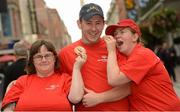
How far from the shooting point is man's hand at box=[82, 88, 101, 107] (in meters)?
3.63

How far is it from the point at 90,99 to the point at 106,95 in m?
0.13

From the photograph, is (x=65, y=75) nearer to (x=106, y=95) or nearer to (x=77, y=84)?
(x=77, y=84)

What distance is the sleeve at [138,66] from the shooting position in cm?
362

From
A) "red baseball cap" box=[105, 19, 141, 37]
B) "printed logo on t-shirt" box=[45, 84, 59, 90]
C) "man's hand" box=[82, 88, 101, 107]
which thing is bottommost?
"man's hand" box=[82, 88, 101, 107]

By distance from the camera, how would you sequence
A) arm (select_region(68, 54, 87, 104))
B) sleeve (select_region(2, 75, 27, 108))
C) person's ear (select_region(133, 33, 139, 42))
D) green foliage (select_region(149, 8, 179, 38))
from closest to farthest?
arm (select_region(68, 54, 87, 104)), sleeve (select_region(2, 75, 27, 108)), person's ear (select_region(133, 33, 139, 42)), green foliage (select_region(149, 8, 179, 38))

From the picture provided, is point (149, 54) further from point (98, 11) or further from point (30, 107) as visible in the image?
point (30, 107)

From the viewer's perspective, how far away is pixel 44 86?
3670mm

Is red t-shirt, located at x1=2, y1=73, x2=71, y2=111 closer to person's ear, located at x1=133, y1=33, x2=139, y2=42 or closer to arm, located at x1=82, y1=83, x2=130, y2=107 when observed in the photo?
arm, located at x1=82, y1=83, x2=130, y2=107

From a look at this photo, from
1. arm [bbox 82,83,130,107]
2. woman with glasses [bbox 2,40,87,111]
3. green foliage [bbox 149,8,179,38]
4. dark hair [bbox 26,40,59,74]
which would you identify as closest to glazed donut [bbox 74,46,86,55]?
woman with glasses [bbox 2,40,87,111]

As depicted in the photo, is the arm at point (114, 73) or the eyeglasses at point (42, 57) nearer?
the arm at point (114, 73)

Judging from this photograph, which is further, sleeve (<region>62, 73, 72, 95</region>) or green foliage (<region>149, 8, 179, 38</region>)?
green foliage (<region>149, 8, 179, 38</region>)

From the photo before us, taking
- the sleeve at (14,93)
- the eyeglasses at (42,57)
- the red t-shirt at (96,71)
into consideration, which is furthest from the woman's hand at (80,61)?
the sleeve at (14,93)

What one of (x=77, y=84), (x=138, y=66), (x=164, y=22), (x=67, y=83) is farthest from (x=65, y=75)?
(x=164, y=22)

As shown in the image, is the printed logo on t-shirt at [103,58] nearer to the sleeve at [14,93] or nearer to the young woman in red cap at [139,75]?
the young woman in red cap at [139,75]
